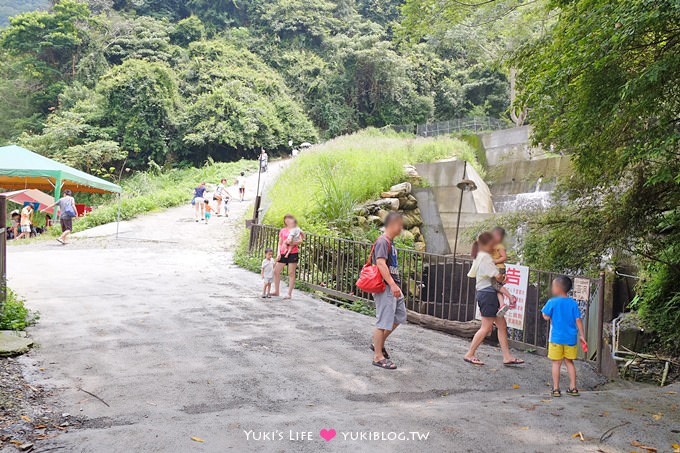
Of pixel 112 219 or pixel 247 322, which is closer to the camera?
pixel 247 322

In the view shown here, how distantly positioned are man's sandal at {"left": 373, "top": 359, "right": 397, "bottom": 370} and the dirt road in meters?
0.11

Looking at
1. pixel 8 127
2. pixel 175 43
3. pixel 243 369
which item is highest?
pixel 175 43

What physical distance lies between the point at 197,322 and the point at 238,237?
36.0 feet

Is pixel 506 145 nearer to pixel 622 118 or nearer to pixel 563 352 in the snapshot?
pixel 622 118

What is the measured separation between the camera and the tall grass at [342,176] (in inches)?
594

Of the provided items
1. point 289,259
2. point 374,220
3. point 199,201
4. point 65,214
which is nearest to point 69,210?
point 65,214

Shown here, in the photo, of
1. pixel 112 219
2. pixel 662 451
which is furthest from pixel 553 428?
pixel 112 219

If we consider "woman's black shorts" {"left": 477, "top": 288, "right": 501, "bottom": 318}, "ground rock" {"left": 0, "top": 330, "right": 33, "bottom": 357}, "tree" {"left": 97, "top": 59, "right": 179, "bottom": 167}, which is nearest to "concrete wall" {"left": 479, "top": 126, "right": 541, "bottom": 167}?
"woman's black shorts" {"left": 477, "top": 288, "right": 501, "bottom": 318}

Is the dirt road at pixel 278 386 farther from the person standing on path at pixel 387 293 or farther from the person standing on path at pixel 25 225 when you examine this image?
the person standing on path at pixel 25 225

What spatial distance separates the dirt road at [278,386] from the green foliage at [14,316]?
16 cm

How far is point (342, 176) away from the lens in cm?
1720

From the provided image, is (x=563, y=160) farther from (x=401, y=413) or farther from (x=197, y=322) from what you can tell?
(x=401, y=413)

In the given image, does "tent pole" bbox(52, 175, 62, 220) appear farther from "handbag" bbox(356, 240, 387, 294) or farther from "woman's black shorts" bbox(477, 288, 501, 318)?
"woman's black shorts" bbox(477, 288, 501, 318)

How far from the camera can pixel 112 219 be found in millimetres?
21344
